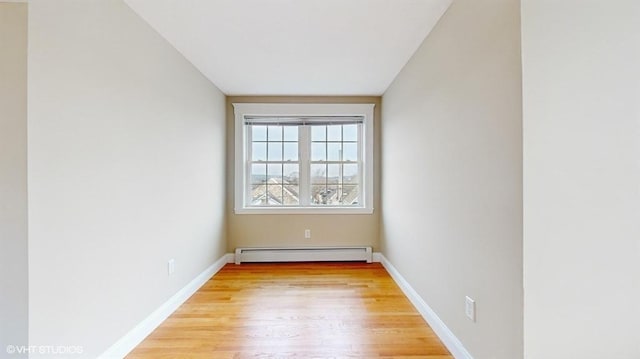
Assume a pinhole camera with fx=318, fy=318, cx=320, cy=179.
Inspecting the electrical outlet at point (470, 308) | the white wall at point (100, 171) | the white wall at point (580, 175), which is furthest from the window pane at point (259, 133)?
the white wall at point (580, 175)

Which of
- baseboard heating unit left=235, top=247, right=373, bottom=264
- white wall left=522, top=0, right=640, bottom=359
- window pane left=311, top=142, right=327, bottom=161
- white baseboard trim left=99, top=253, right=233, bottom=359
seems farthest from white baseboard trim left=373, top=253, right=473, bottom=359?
white baseboard trim left=99, top=253, right=233, bottom=359

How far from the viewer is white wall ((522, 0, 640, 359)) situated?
1.35 metres

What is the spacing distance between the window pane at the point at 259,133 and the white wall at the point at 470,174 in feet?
7.03

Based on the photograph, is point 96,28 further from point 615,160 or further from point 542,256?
point 615,160

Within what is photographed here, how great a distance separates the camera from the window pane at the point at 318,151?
440cm

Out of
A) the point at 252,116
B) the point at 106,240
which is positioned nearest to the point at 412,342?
the point at 106,240

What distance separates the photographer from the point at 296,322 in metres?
2.45

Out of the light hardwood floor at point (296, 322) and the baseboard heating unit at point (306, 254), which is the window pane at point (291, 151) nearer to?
the baseboard heating unit at point (306, 254)

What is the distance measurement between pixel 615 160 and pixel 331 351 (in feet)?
5.99

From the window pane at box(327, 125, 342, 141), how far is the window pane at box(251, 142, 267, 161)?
898mm

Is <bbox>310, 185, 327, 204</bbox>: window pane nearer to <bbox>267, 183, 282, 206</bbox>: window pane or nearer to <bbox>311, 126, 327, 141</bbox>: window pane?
<bbox>267, 183, 282, 206</bbox>: window pane

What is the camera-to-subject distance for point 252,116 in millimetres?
4305

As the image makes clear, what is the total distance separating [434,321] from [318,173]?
100 inches

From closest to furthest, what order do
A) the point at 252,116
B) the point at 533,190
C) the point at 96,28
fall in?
the point at 533,190
the point at 96,28
the point at 252,116
